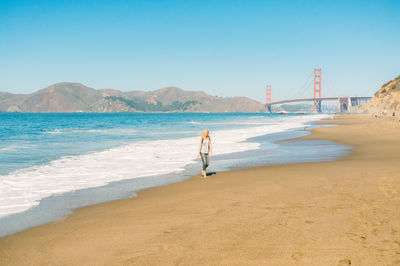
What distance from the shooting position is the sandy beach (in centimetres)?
312

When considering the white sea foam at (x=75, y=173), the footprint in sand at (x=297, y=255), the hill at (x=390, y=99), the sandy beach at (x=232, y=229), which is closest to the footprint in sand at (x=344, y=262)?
the sandy beach at (x=232, y=229)

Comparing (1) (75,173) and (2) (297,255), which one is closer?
(2) (297,255)

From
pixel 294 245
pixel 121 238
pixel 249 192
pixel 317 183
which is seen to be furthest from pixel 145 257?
pixel 317 183

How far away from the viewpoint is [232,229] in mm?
3836

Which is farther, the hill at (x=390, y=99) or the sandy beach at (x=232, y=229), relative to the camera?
the hill at (x=390, y=99)

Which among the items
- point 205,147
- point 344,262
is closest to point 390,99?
point 205,147

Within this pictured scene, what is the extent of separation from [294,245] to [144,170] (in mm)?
5901

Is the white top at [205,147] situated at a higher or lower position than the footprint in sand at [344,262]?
higher

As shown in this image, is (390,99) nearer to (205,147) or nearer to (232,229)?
(205,147)

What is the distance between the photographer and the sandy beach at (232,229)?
3.12 m

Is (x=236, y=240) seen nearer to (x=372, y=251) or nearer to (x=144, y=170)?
(x=372, y=251)

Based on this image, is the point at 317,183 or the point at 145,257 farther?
the point at 317,183

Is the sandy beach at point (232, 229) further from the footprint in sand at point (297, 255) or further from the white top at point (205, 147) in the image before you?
the white top at point (205, 147)

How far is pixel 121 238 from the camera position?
Answer: 369cm
